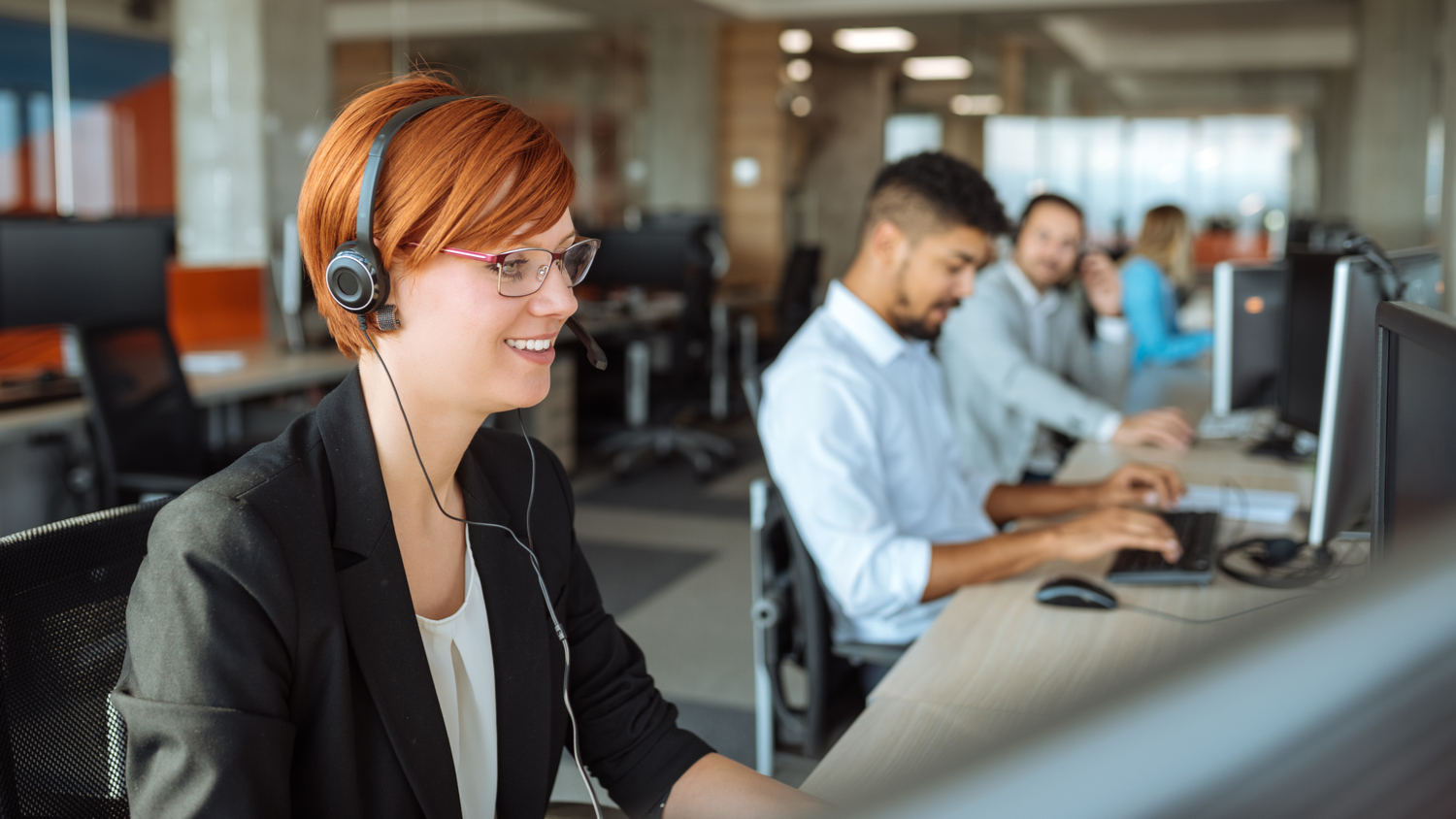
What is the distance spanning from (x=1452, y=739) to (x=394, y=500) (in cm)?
90

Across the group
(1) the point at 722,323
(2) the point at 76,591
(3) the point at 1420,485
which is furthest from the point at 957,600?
(1) the point at 722,323

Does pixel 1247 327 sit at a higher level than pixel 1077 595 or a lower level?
higher

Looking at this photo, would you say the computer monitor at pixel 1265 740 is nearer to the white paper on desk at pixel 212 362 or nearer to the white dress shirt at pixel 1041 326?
the white dress shirt at pixel 1041 326

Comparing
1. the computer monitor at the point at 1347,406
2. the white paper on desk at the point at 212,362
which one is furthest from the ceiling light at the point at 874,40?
the computer monitor at the point at 1347,406

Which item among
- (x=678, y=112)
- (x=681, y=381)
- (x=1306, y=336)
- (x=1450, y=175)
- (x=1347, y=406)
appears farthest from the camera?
(x=678, y=112)

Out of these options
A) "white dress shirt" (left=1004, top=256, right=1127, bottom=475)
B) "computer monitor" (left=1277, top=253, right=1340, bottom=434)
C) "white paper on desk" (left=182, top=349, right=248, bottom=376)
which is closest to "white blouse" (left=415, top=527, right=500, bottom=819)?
"computer monitor" (left=1277, top=253, right=1340, bottom=434)

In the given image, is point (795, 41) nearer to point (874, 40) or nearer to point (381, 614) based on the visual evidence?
point (874, 40)

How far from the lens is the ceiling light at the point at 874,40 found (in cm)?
1142

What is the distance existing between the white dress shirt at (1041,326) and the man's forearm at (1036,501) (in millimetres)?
1343

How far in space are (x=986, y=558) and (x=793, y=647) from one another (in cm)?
37

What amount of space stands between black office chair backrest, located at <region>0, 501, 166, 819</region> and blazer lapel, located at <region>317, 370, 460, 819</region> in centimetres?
27

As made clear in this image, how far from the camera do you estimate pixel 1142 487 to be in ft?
7.56

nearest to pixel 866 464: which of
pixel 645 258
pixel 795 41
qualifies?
pixel 645 258

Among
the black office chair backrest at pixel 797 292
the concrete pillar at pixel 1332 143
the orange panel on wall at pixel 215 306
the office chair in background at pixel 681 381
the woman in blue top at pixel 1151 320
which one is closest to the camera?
the orange panel on wall at pixel 215 306
